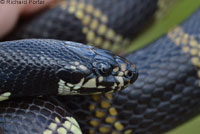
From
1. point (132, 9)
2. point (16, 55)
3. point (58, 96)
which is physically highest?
point (132, 9)

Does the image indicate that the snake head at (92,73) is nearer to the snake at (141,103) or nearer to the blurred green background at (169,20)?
the snake at (141,103)

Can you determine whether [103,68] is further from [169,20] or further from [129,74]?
[169,20]

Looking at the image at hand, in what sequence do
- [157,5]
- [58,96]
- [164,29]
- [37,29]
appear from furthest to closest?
[164,29]
[157,5]
[37,29]
[58,96]

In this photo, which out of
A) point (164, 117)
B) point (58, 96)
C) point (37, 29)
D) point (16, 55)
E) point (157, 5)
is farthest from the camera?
point (157, 5)

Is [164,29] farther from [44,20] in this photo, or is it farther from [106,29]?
[44,20]

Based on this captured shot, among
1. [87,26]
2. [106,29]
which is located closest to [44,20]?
[87,26]

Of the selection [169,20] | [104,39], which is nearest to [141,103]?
[104,39]

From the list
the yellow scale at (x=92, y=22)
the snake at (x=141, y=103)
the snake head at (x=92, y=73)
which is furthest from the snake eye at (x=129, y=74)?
the yellow scale at (x=92, y=22)
